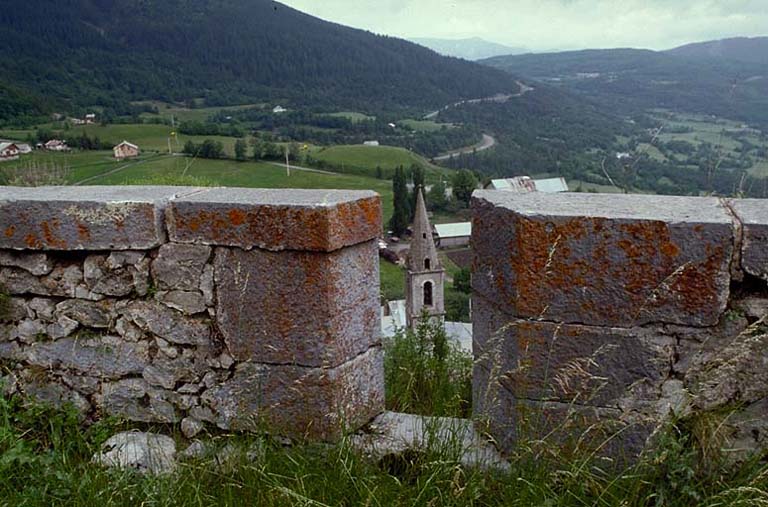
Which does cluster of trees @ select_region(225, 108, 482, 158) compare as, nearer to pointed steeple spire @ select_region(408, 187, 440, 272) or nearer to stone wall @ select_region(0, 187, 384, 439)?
pointed steeple spire @ select_region(408, 187, 440, 272)

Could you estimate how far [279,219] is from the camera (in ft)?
8.76

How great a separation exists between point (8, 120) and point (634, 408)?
28972mm

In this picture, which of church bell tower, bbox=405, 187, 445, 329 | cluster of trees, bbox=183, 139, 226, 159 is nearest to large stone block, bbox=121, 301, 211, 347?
cluster of trees, bbox=183, 139, 226, 159

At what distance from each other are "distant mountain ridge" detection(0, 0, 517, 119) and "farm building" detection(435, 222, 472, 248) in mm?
24539

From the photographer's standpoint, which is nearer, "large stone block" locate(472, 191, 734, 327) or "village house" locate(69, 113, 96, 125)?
"large stone block" locate(472, 191, 734, 327)

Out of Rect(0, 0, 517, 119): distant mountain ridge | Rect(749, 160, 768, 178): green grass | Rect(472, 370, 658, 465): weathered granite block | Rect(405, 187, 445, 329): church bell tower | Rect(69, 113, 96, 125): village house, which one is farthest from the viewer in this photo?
Rect(0, 0, 517, 119): distant mountain ridge

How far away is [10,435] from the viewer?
2.64 meters

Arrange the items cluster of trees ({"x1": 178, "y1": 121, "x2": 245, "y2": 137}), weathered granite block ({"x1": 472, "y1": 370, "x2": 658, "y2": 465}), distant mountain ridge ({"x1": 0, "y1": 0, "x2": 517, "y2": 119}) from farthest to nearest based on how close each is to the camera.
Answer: distant mountain ridge ({"x1": 0, "y1": 0, "x2": 517, "y2": 119}) < cluster of trees ({"x1": 178, "y1": 121, "x2": 245, "y2": 137}) < weathered granite block ({"x1": 472, "y1": 370, "x2": 658, "y2": 465})

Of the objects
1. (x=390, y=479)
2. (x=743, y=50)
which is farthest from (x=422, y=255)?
(x=390, y=479)

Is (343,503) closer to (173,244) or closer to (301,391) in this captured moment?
(301,391)

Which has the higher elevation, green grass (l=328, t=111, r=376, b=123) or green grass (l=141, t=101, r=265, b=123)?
green grass (l=141, t=101, r=265, b=123)

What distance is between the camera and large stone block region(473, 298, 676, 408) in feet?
7.70

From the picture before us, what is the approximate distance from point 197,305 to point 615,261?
1.81m

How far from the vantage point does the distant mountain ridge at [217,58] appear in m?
50.6
